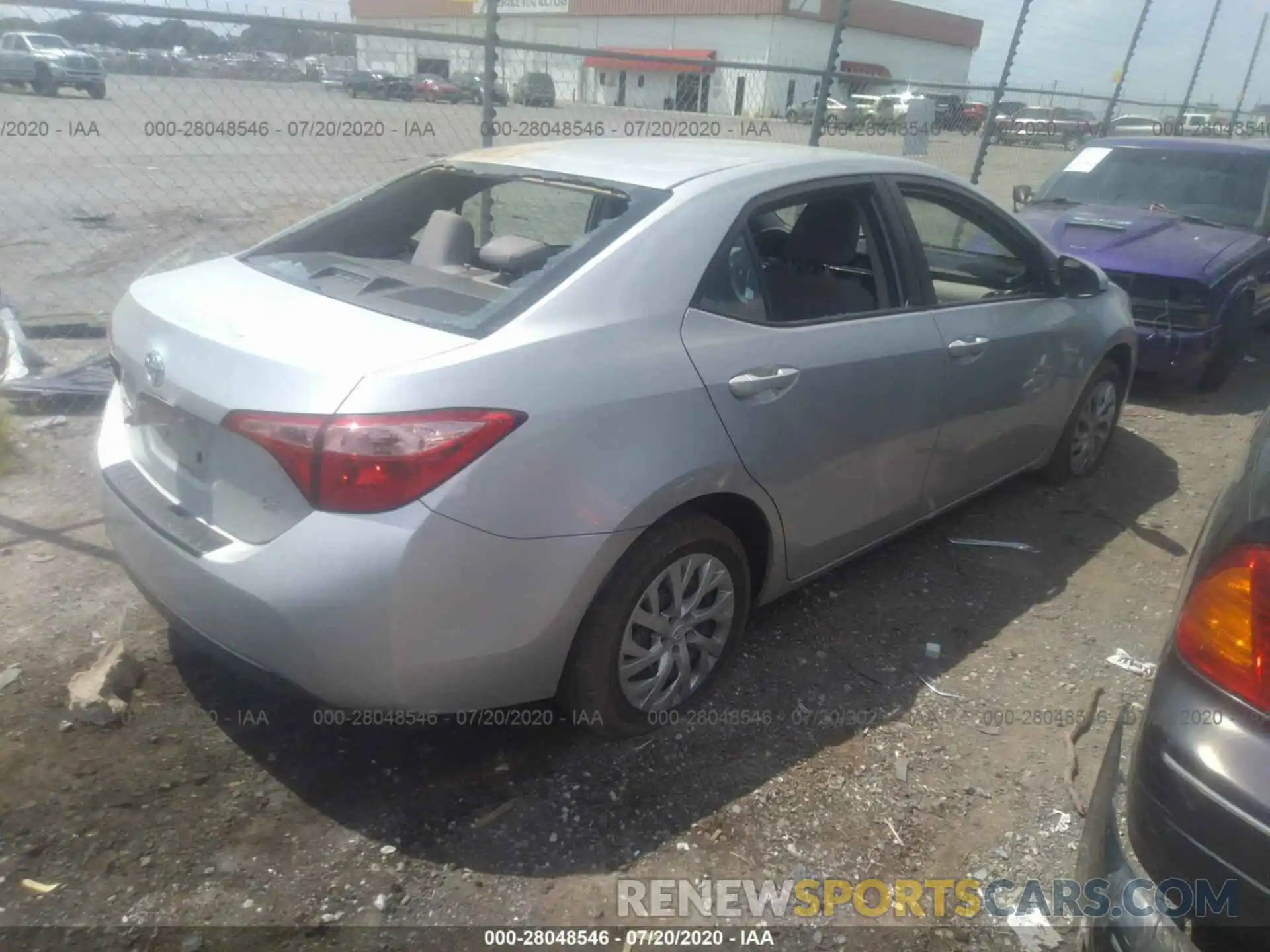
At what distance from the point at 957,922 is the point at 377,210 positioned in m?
2.84

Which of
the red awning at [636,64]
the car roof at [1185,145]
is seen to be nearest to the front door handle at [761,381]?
the red awning at [636,64]

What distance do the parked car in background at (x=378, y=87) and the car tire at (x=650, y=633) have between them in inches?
233

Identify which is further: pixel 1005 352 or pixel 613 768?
pixel 1005 352

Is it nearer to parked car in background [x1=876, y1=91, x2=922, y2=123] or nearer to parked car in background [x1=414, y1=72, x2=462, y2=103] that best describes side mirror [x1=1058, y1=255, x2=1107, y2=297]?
parked car in background [x1=414, y1=72, x2=462, y2=103]

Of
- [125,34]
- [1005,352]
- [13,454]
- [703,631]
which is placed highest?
[125,34]

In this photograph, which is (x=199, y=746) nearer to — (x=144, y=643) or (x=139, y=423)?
(x=144, y=643)

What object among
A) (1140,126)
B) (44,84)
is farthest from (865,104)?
(1140,126)

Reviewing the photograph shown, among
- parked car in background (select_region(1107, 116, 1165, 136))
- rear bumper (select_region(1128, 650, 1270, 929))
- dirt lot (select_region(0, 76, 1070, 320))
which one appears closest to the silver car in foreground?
rear bumper (select_region(1128, 650, 1270, 929))

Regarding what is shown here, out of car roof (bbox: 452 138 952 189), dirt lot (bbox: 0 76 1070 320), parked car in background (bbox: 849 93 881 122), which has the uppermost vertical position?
car roof (bbox: 452 138 952 189)

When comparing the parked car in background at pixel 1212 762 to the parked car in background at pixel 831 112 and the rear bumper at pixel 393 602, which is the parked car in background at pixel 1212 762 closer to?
the rear bumper at pixel 393 602

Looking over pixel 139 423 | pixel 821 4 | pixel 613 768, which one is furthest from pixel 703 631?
pixel 821 4

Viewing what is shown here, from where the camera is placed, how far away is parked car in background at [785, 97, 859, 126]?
11086 mm

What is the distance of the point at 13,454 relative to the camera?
14.7ft

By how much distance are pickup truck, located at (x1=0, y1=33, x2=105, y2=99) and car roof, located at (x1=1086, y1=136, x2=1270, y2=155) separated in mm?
9467
